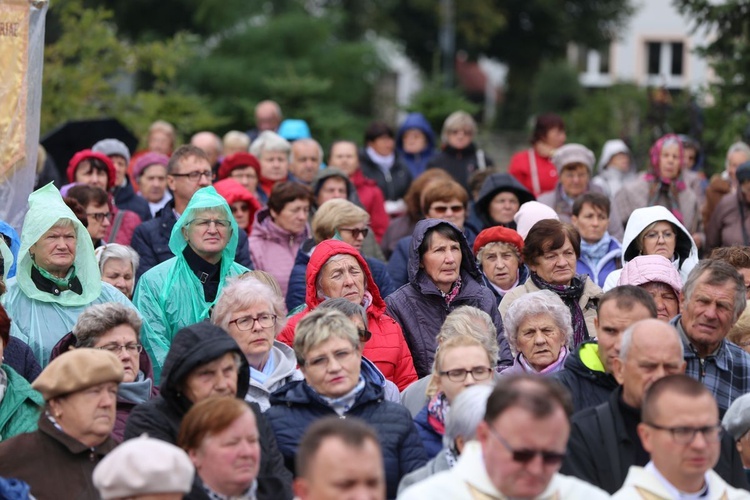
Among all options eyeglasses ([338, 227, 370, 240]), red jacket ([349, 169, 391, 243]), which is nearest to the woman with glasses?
eyeglasses ([338, 227, 370, 240])

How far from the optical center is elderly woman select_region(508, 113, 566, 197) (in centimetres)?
1337

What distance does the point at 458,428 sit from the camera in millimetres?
Answer: 6109

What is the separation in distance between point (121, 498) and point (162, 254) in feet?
15.6

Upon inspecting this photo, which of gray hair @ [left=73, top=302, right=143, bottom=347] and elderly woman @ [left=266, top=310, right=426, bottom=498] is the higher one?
gray hair @ [left=73, top=302, right=143, bottom=347]

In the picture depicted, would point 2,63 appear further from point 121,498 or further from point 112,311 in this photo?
point 121,498

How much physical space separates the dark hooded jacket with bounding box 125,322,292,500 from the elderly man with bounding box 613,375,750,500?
1586 millimetres

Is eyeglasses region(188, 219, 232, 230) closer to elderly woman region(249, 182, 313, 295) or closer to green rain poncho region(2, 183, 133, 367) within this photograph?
green rain poncho region(2, 183, 133, 367)

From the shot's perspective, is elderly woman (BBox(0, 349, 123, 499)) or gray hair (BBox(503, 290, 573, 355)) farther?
gray hair (BBox(503, 290, 573, 355))

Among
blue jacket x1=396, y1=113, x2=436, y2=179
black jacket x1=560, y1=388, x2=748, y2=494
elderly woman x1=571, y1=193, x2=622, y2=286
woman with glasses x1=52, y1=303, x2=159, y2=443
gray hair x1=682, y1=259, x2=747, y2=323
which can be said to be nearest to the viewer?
black jacket x1=560, y1=388, x2=748, y2=494

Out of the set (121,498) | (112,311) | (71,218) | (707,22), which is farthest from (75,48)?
(121,498)

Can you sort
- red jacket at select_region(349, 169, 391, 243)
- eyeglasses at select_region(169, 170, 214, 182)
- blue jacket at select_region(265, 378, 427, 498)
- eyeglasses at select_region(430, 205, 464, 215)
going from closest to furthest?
blue jacket at select_region(265, 378, 427, 498) → eyeglasses at select_region(169, 170, 214, 182) → eyeglasses at select_region(430, 205, 464, 215) → red jacket at select_region(349, 169, 391, 243)

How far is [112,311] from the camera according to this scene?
716 centimetres

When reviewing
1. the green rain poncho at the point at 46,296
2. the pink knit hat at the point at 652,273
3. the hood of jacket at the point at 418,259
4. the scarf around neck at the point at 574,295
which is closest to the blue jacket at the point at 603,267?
the scarf around neck at the point at 574,295

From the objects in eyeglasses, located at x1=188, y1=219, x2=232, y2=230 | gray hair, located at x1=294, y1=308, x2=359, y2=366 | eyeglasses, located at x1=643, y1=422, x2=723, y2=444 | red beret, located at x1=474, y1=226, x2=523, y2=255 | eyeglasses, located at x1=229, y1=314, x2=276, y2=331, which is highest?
eyeglasses, located at x1=188, y1=219, x2=232, y2=230
